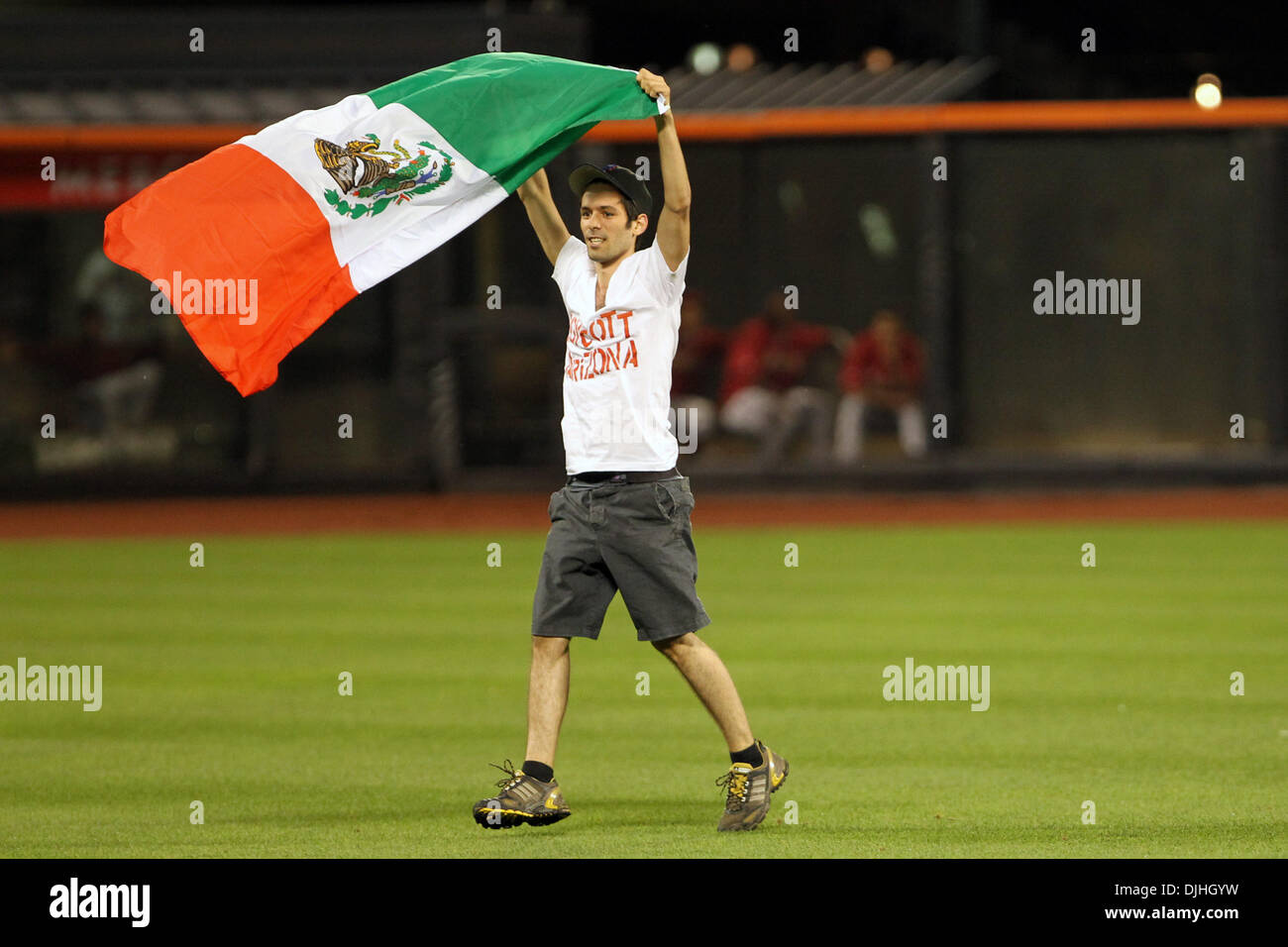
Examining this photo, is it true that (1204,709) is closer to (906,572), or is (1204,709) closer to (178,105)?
(906,572)

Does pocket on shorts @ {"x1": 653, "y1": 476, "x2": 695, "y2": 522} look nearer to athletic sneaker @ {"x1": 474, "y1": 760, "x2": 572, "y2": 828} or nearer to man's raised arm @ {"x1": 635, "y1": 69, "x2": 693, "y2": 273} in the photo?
man's raised arm @ {"x1": 635, "y1": 69, "x2": 693, "y2": 273}

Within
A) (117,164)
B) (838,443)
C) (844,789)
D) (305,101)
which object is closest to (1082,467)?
(838,443)

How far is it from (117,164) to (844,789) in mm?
15760

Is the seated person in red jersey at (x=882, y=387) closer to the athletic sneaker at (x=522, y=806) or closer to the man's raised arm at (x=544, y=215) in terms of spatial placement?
the man's raised arm at (x=544, y=215)

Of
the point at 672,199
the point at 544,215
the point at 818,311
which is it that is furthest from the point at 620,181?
the point at 818,311

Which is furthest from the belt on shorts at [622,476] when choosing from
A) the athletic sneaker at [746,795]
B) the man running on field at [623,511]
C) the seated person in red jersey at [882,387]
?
the seated person in red jersey at [882,387]

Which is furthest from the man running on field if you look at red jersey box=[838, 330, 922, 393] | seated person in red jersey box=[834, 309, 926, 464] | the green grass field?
red jersey box=[838, 330, 922, 393]

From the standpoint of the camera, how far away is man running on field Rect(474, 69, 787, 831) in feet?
21.7

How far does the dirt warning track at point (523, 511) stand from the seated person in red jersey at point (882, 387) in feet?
2.37

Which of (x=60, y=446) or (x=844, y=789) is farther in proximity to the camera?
(x=60, y=446)

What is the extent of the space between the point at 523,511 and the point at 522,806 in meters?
13.7

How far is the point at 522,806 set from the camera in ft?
21.3

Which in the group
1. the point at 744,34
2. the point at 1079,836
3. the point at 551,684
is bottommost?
the point at 1079,836

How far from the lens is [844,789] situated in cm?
739
